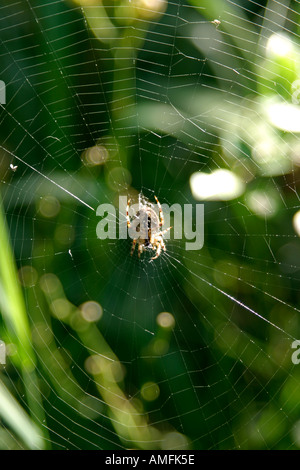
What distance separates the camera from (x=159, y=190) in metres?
2.55

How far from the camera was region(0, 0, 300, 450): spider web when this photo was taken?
79.0 inches

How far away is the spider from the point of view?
3367 mm

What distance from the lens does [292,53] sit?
1.91 metres

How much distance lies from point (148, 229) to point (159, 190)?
93 cm

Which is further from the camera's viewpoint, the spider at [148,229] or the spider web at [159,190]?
the spider at [148,229]

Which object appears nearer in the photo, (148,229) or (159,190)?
(159,190)

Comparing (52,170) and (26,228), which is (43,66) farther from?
(26,228)

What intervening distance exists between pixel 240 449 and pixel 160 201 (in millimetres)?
1455

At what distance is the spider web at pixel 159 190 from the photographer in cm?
201

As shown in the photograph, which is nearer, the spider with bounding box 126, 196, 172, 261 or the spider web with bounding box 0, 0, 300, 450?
the spider web with bounding box 0, 0, 300, 450

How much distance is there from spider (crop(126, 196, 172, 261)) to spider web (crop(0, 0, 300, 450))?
846 mm

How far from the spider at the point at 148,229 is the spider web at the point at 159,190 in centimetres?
85

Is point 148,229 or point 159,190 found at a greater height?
point 159,190

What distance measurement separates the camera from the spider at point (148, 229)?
337 cm
